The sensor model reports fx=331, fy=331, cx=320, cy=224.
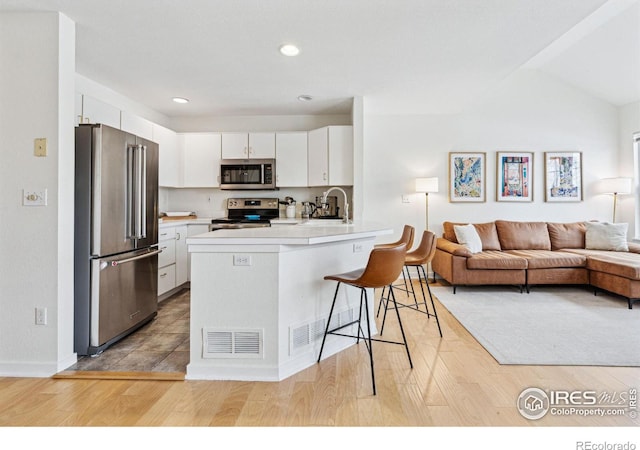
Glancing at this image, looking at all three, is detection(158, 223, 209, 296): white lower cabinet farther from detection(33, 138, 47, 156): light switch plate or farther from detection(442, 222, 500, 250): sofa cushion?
detection(442, 222, 500, 250): sofa cushion

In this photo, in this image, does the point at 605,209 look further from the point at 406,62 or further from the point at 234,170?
the point at 234,170

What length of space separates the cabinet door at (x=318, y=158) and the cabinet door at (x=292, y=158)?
0.30ft

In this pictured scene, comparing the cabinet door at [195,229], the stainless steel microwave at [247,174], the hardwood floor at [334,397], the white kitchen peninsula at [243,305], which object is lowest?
the hardwood floor at [334,397]

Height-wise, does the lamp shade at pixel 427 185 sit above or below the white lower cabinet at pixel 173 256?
above

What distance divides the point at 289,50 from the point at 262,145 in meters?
1.99

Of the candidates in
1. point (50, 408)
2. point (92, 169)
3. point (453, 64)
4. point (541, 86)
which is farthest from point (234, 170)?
point (541, 86)

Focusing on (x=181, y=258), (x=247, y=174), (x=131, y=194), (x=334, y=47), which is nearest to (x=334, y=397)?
(x=131, y=194)

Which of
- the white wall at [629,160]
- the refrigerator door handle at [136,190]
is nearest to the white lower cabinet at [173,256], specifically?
the refrigerator door handle at [136,190]

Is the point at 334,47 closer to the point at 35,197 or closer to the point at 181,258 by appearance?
the point at 35,197

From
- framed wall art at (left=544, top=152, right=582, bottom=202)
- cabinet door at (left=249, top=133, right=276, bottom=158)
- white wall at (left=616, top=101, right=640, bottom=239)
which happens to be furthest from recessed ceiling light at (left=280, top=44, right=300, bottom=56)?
white wall at (left=616, top=101, right=640, bottom=239)

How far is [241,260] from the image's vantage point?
2.09 m

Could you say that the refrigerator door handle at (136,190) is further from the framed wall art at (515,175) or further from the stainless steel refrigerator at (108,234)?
the framed wall art at (515,175)

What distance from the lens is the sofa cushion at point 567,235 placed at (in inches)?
189
